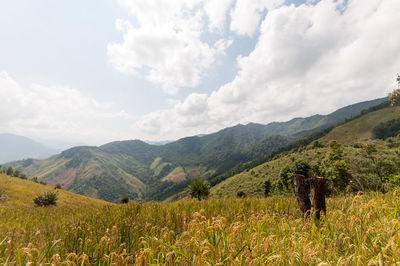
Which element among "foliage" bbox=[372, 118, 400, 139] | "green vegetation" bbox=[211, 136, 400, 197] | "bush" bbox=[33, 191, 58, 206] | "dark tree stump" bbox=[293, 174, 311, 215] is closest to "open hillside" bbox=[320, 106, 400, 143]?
"foliage" bbox=[372, 118, 400, 139]

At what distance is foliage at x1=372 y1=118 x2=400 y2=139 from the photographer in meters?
139

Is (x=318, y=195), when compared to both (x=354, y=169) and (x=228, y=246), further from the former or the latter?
(x=354, y=169)

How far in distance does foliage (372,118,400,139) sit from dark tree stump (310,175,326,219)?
198 metres

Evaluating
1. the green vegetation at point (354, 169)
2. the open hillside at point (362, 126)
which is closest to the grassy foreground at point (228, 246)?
the green vegetation at point (354, 169)

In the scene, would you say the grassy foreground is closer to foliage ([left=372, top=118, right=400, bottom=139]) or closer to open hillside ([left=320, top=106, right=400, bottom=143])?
open hillside ([left=320, top=106, right=400, bottom=143])

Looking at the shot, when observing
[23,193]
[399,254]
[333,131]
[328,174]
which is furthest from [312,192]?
[333,131]

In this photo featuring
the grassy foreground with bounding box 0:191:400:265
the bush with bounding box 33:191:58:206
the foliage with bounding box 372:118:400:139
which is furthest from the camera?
the foliage with bounding box 372:118:400:139

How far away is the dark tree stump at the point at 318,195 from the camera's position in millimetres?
4236

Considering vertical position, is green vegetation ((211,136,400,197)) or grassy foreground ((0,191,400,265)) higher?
grassy foreground ((0,191,400,265))

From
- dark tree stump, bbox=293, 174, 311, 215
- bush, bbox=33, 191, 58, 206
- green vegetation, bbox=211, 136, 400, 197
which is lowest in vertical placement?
green vegetation, bbox=211, 136, 400, 197

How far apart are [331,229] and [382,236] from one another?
2.47 feet

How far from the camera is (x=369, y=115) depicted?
594ft

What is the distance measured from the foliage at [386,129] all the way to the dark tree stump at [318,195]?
19788 centimetres

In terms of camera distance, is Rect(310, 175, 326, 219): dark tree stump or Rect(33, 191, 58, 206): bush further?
Rect(33, 191, 58, 206): bush
